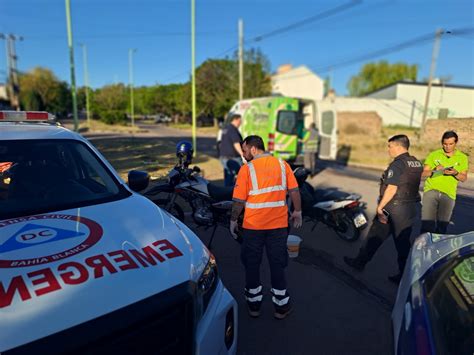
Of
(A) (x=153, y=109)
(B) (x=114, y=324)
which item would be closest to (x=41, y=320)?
(B) (x=114, y=324)

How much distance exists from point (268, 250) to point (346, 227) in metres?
2.47

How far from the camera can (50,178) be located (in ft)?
9.42

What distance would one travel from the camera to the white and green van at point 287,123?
10.8 m

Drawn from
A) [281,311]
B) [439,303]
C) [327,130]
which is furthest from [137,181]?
[327,130]

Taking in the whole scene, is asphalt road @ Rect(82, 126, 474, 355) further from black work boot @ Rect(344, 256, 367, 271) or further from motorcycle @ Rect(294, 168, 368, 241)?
motorcycle @ Rect(294, 168, 368, 241)

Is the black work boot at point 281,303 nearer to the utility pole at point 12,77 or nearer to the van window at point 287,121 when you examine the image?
the van window at point 287,121

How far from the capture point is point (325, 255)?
4715mm

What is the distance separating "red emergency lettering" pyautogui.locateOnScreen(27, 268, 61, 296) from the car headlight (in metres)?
0.76

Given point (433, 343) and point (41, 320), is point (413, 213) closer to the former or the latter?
point (433, 343)

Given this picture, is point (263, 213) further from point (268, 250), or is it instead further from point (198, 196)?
point (198, 196)

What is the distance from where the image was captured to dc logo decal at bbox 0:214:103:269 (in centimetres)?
183

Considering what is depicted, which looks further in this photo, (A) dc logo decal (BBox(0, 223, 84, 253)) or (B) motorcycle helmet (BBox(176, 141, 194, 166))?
(B) motorcycle helmet (BBox(176, 141, 194, 166))

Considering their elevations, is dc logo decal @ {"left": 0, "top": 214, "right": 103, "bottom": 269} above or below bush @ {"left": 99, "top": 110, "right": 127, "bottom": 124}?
below

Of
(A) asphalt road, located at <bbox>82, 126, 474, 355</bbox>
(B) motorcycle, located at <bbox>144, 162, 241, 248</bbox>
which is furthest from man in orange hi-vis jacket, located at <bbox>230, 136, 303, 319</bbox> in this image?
(B) motorcycle, located at <bbox>144, 162, 241, 248</bbox>
